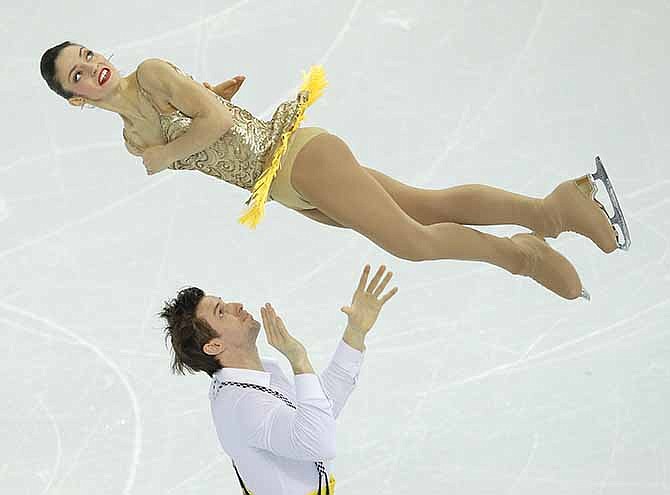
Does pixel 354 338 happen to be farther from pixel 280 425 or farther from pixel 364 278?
pixel 280 425

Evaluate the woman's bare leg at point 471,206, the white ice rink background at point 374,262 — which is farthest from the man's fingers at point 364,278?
the white ice rink background at point 374,262

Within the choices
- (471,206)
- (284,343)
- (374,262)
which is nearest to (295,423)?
(284,343)

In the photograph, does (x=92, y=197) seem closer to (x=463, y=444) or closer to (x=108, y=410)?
(x=108, y=410)

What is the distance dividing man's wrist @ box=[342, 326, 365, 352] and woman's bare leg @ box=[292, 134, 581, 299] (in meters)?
0.26

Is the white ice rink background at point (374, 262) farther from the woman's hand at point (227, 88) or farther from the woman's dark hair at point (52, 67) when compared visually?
the woman's dark hair at point (52, 67)

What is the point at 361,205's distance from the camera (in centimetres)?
356

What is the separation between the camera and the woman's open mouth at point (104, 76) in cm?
346

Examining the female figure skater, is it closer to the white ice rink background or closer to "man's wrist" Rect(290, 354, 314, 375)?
"man's wrist" Rect(290, 354, 314, 375)

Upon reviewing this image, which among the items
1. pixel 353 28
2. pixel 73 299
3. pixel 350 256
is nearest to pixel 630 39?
pixel 353 28

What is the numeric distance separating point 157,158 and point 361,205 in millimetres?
595

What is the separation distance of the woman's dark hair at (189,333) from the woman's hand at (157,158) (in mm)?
366

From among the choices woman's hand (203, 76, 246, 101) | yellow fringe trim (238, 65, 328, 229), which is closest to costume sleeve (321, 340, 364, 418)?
yellow fringe trim (238, 65, 328, 229)

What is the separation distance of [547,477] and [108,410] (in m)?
1.69

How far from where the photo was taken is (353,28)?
6.19 meters
